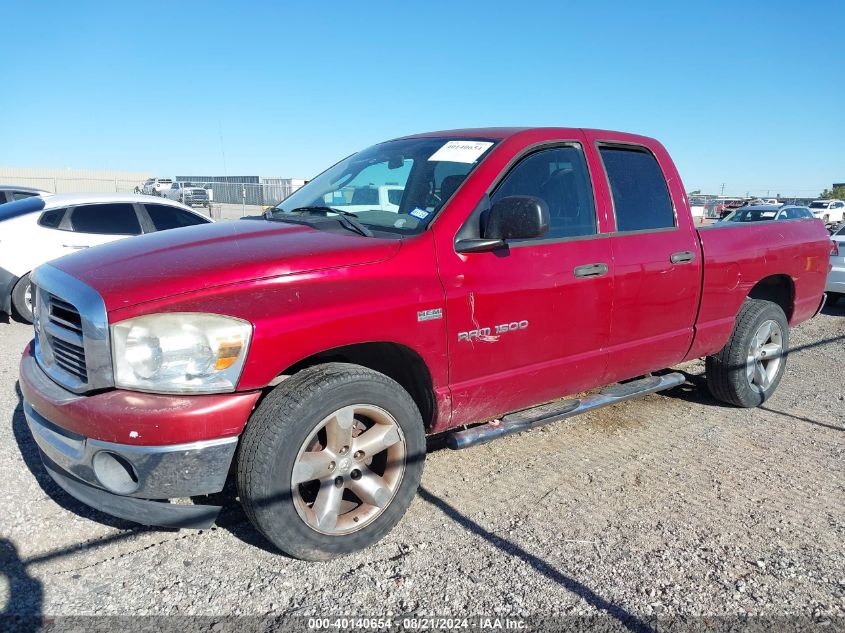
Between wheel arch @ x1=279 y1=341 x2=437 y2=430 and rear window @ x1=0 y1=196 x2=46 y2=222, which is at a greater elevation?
rear window @ x1=0 y1=196 x2=46 y2=222

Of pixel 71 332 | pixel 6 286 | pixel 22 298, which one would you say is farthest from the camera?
pixel 22 298

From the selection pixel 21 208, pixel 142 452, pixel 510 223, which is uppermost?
pixel 21 208

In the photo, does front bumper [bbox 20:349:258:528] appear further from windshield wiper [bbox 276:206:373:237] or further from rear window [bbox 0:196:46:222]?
rear window [bbox 0:196:46:222]

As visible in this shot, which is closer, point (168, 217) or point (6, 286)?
point (6, 286)

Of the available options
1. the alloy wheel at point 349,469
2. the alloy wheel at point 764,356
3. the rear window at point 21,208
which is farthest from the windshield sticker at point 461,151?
the rear window at point 21,208

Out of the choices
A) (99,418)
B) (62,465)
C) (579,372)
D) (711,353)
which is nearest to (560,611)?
(579,372)

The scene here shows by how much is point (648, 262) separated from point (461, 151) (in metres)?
1.37

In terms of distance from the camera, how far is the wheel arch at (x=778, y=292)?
5.13 meters

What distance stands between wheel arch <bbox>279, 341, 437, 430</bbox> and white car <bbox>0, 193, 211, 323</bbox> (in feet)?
18.4

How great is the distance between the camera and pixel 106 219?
7805 millimetres

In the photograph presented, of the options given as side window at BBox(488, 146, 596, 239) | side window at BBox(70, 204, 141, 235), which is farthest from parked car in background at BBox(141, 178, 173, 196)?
Result: side window at BBox(488, 146, 596, 239)

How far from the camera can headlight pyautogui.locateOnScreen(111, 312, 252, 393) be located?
2408 millimetres

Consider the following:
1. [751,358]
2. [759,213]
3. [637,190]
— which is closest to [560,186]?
[637,190]

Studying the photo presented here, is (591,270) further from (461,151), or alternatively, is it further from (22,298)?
(22,298)
